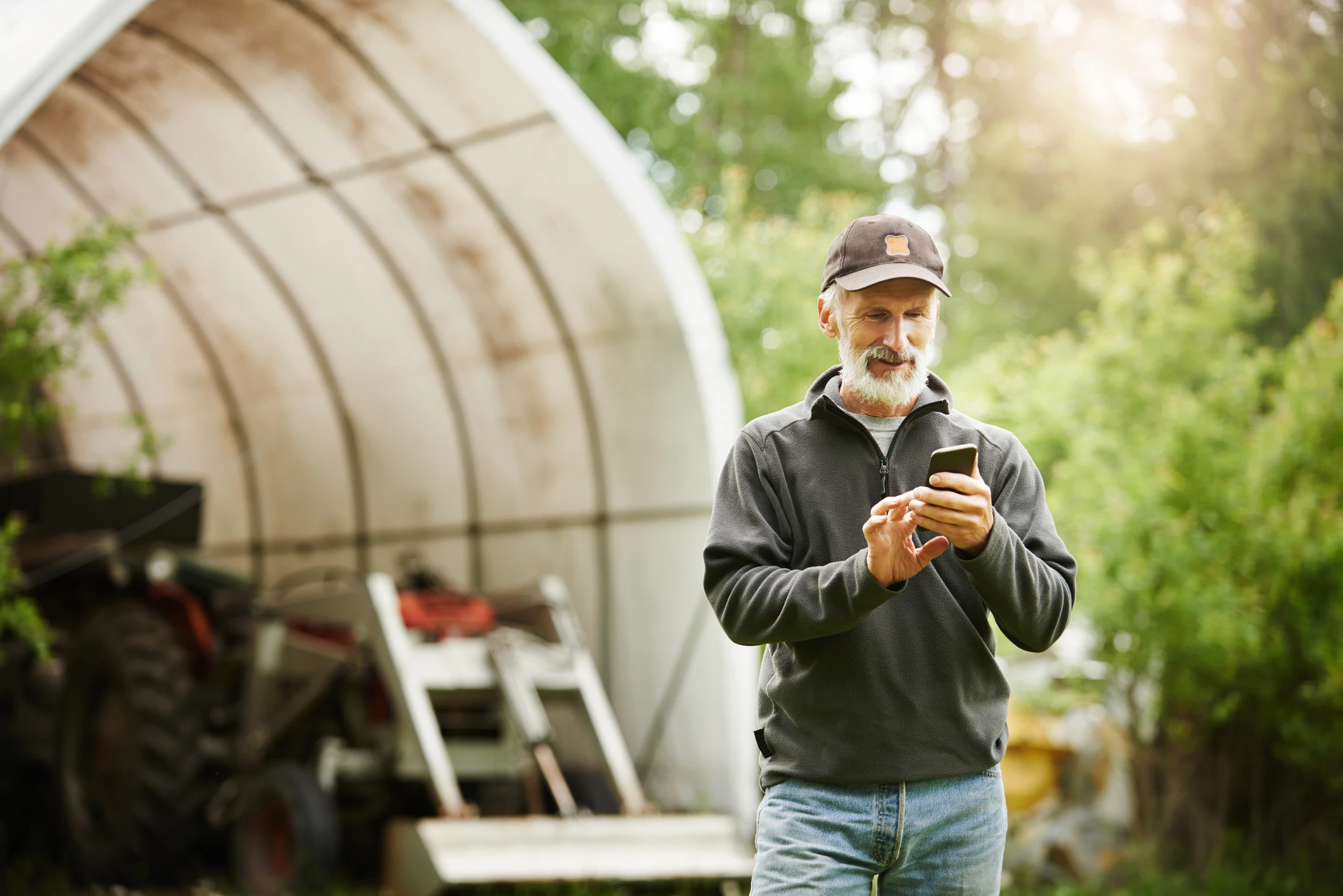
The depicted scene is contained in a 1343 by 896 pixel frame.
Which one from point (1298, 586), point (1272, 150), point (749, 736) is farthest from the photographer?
point (1272, 150)

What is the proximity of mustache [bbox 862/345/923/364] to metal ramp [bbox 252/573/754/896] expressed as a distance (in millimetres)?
4012

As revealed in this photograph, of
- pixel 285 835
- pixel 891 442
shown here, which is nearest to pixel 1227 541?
pixel 285 835

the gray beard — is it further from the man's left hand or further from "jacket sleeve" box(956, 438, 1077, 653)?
the man's left hand

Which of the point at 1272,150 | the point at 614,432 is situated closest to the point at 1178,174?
the point at 1272,150

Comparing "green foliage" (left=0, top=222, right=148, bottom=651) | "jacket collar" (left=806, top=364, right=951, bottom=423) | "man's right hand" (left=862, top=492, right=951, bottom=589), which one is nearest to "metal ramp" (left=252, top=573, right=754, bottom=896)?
"green foliage" (left=0, top=222, right=148, bottom=651)

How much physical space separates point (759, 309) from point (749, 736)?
661 cm

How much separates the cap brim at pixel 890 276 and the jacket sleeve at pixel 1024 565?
381mm

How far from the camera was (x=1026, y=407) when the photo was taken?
32.3ft

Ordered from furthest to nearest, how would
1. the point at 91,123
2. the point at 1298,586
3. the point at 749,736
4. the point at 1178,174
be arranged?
the point at 1178,174 → the point at 91,123 → the point at 1298,586 → the point at 749,736

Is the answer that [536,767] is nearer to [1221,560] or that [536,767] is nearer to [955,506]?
[1221,560]

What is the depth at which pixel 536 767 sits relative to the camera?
7.01 m

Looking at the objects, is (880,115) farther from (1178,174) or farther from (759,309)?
(759,309)

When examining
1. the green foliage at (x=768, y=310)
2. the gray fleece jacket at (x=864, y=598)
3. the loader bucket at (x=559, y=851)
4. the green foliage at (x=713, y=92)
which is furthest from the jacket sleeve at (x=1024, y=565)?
the green foliage at (x=713, y=92)

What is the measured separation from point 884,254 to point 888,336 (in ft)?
0.49
